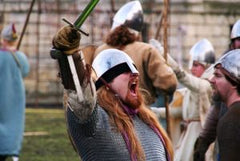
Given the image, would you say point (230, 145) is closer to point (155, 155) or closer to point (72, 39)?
point (155, 155)

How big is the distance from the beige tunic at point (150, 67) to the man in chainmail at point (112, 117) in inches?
103

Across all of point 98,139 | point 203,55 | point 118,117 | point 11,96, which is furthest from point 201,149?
point 11,96

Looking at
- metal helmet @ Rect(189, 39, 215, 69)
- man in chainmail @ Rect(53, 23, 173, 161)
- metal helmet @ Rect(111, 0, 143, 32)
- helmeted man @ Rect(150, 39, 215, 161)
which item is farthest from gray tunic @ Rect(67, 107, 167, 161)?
metal helmet @ Rect(189, 39, 215, 69)

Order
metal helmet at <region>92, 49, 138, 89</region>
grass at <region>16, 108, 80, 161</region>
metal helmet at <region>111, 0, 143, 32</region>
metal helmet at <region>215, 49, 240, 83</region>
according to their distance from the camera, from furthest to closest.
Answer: grass at <region>16, 108, 80, 161</region>
metal helmet at <region>111, 0, 143, 32</region>
metal helmet at <region>215, 49, 240, 83</region>
metal helmet at <region>92, 49, 138, 89</region>

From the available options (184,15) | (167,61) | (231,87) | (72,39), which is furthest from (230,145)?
(184,15)

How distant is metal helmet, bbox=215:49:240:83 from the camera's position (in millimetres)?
6262

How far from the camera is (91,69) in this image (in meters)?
5.34

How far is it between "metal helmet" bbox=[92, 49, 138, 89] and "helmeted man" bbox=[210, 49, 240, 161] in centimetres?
64

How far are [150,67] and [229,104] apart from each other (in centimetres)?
236

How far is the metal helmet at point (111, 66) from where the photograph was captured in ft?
18.9

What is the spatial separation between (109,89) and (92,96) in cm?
41

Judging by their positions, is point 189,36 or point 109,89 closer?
point 109,89

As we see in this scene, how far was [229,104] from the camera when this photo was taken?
6.24 m

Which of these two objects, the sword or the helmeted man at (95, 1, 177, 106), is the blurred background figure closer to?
the helmeted man at (95, 1, 177, 106)
